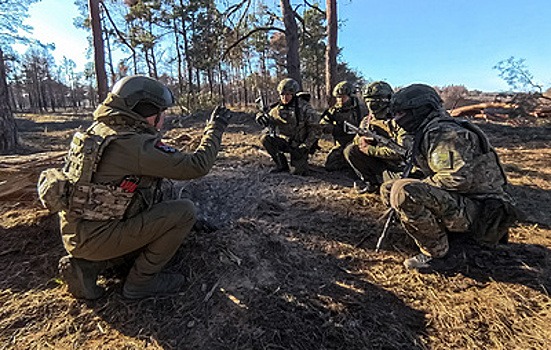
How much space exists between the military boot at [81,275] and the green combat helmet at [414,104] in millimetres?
2730

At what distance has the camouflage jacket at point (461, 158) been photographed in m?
2.54

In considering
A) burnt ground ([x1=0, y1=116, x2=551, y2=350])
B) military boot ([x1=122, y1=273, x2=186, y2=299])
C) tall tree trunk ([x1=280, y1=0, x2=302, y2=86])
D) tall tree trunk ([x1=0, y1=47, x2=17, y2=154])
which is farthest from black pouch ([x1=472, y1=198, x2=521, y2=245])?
tall tree trunk ([x1=0, y1=47, x2=17, y2=154])

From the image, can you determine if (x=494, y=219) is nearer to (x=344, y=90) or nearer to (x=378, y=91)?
(x=378, y=91)

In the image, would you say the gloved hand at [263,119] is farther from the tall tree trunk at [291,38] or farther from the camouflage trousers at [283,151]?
the tall tree trunk at [291,38]

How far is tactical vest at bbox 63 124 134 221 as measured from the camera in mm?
2137

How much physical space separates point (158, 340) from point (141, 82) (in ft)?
5.66

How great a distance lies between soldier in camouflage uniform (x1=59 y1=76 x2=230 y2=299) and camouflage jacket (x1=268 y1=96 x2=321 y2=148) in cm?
348

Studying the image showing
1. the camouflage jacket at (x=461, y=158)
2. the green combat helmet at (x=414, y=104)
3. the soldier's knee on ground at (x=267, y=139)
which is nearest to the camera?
the camouflage jacket at (x=461, y=158)

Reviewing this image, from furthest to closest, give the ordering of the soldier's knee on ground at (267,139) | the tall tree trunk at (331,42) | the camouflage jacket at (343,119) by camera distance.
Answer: the tall tree trunk at (331,42) < the camouflage jacket at (343,119) < the soldier's knee on ground at (267,139)

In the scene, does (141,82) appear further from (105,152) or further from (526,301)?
(526,301)

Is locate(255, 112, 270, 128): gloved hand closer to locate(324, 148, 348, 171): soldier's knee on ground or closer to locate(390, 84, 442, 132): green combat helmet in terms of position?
locate(324, 148, 348, 171): soldier's knee on ground

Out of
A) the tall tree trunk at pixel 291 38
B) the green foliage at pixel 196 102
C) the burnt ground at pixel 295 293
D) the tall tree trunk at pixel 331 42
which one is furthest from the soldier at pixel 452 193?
the green foliage at pixel 196 102

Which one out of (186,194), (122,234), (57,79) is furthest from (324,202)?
(57,79)

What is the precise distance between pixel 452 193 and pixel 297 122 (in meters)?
3.53
